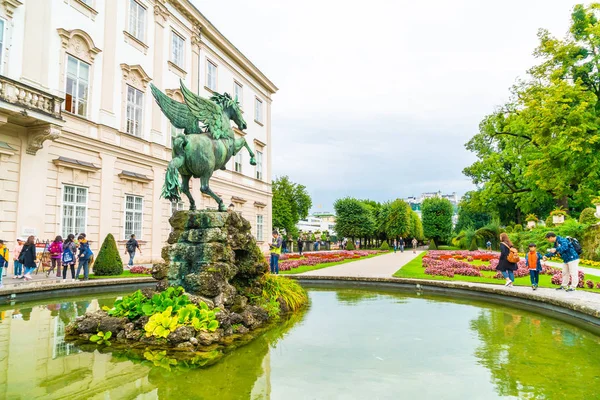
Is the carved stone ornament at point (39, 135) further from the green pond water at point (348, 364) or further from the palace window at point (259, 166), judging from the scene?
the palace window at point (259, 166)

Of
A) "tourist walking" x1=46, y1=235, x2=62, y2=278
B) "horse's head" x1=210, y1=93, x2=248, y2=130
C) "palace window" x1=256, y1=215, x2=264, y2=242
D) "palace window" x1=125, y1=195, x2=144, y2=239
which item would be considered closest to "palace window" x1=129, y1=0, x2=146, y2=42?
"palace window" x1=125, y1=195, x2=144, y2=239

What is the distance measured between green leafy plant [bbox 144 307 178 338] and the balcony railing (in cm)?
1173

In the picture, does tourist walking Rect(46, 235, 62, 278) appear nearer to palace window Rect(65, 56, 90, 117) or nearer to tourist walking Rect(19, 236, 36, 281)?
tourist walking Rect(19, 236, 36, 281)

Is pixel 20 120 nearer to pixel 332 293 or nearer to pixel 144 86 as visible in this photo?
pixel 144 86

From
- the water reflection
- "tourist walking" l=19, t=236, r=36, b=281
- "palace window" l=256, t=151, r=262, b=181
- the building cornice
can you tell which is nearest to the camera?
the water reflection

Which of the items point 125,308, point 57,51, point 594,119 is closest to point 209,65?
point 57,51

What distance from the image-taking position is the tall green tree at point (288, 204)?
53000 mm

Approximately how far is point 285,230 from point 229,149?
45.3m

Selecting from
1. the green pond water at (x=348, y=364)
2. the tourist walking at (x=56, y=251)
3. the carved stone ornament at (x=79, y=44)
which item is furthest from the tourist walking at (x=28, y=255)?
the carved stone ornament at (x=79, y=44)

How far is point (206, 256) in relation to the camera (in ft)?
23.6

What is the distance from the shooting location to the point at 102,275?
14.5 m

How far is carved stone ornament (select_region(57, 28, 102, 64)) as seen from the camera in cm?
1652

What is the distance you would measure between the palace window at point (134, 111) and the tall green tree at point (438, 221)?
48.5 meters

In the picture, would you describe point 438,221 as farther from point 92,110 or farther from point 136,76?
point 92,110
